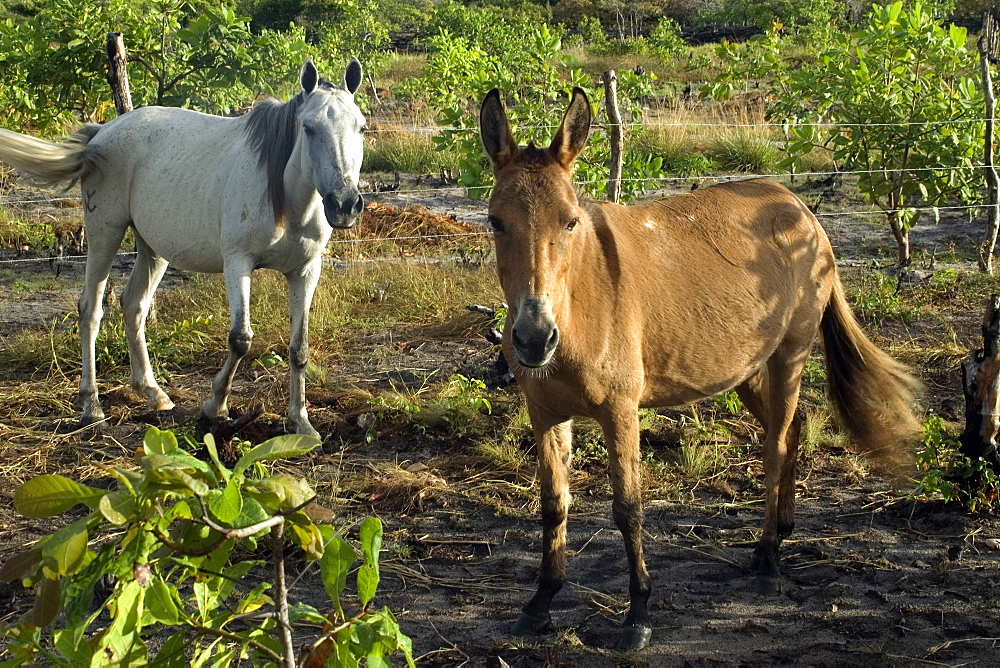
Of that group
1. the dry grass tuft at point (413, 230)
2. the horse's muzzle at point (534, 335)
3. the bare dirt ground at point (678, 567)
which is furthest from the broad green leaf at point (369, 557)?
the dry grass tuft at point (413, 230)

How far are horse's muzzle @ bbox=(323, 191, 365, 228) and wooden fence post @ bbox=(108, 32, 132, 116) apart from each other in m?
3.28

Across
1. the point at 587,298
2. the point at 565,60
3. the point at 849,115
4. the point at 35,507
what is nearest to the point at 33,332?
the point at 565,60

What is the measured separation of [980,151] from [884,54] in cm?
124

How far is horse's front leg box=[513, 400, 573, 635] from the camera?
11.7 ft

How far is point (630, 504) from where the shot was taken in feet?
11.5

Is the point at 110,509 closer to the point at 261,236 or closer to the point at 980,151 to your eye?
the point at 261,236

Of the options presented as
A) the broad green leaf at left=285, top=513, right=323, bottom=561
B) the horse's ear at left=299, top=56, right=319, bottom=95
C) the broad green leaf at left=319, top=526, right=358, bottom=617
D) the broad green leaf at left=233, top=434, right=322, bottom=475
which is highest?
the horse's ear at left=299, top=56, right=319, bottom=95

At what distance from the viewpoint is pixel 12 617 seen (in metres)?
3.62

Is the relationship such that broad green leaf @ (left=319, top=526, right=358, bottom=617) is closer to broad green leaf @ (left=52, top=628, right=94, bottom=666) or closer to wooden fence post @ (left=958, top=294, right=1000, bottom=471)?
broad green leaf @ (left=52, top=628, right=94, bottom=666)

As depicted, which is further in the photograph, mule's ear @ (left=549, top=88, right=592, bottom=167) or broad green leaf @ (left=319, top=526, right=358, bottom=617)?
mule's ear @ (left=549, top=88, right=592, bottom=167)

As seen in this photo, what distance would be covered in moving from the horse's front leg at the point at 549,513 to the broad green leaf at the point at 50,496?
2.08 metres

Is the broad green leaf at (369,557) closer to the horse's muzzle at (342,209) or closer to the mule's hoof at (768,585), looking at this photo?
the mule's hoof at (768,585)

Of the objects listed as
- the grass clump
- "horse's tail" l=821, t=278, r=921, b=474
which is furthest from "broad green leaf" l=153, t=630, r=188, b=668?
the grass clump

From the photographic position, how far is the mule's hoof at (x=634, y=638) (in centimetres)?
339
